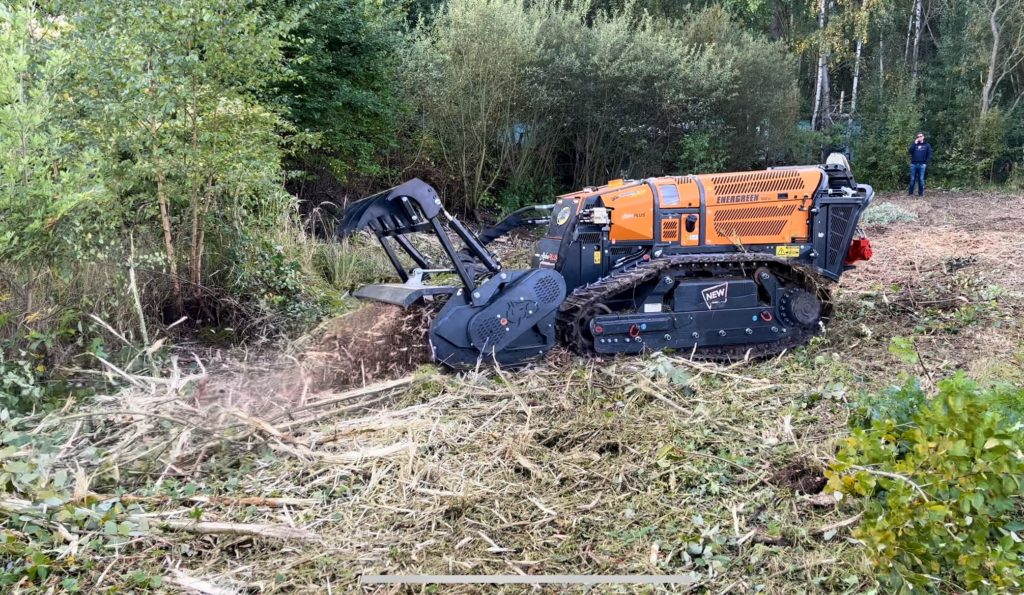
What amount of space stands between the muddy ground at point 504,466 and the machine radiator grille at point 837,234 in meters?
0.79

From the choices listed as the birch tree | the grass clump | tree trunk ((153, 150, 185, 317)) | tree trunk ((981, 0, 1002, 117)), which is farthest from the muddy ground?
the birch tree

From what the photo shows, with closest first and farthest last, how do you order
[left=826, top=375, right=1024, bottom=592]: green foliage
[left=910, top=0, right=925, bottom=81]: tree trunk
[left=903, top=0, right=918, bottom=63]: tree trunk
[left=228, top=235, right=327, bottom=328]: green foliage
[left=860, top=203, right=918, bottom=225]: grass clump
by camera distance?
[left=826, top=375, right=1024, bottom=592]: green foliage → [left=228, top=235, right=327, bottom=328]: green foliage → [left=860, top=203, right=918, bottom=225]: grass clump → [left=910, top=0, right=925, bottom=81]: tree trunk → [left=903, top=0, right=918, bottom=63]: tree trunk

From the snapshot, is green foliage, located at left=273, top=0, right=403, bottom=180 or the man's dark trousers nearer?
green foliage, located at left=273, top=0, right=403, bottom=180

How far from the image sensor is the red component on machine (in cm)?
608

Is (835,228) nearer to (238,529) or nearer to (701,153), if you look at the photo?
(238,529)

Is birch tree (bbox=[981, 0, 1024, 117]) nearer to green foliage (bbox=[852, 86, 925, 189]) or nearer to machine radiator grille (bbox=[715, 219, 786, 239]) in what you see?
green foliage (bbox=[852, 86, 925, 189])

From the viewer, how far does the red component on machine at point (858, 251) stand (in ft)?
19.9

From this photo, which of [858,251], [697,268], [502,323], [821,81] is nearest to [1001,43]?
[821,81]

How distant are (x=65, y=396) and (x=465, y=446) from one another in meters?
2.61

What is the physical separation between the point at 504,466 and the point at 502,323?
1585 mm

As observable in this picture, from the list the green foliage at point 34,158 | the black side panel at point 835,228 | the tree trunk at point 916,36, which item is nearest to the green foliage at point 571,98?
the black side panel at point 835,228

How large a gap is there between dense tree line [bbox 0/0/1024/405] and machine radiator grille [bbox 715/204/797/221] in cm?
369

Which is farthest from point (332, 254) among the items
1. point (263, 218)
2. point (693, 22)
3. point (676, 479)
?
point (693, 22)

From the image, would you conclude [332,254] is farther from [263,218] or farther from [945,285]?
[945,285]
